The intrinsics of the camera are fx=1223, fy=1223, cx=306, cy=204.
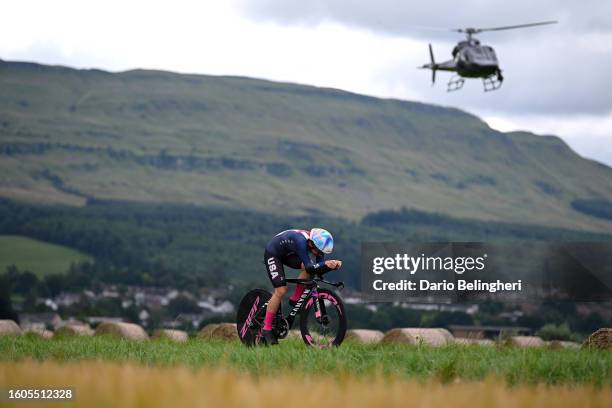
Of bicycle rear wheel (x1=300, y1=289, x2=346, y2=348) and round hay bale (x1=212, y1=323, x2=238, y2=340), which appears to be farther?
round hay bale (x1=212, y1=323, x2=238, y2=340)

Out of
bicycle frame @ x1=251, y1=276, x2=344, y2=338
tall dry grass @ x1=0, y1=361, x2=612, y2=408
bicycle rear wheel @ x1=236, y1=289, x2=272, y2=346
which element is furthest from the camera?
bicycle rear wheel @ x1=236, y1=289, x2=272, y2=346

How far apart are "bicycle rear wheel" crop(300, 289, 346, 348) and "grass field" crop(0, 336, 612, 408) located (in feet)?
1.17

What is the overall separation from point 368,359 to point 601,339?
188 inches

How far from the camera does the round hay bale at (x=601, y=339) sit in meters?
19.1

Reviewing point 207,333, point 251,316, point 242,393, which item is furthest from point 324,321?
point 242,393

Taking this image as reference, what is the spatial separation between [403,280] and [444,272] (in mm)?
891

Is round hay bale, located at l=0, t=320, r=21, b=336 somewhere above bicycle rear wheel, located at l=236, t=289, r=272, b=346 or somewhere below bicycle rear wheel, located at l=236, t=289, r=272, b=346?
below

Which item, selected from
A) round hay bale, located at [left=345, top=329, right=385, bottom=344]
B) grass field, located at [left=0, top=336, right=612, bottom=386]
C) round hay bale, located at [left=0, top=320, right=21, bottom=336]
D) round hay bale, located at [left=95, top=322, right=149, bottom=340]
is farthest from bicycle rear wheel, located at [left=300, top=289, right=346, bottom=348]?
round hay bale, located at [left=0, top=320, right=21, bottom=336]

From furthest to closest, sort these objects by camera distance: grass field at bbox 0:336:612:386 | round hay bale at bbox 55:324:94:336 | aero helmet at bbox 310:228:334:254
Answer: round hay bale at bbox 55:324:94:336 < aero helmet at bbox 310:228:334:254 < grass field at bbox 0:336:612:386

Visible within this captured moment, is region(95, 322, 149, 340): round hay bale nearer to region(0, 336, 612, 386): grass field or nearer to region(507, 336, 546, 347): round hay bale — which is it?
region(0, 336, 612, 386): grass field

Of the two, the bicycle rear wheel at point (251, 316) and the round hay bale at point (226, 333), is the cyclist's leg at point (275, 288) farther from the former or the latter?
the round hay bale at point (226, 333)

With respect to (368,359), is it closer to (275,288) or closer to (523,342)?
(275,288)

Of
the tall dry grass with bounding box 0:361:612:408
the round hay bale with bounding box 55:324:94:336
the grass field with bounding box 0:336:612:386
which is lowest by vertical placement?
the round hay bale with bounding box 55:324:94:336

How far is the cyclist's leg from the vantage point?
64.5 ft
